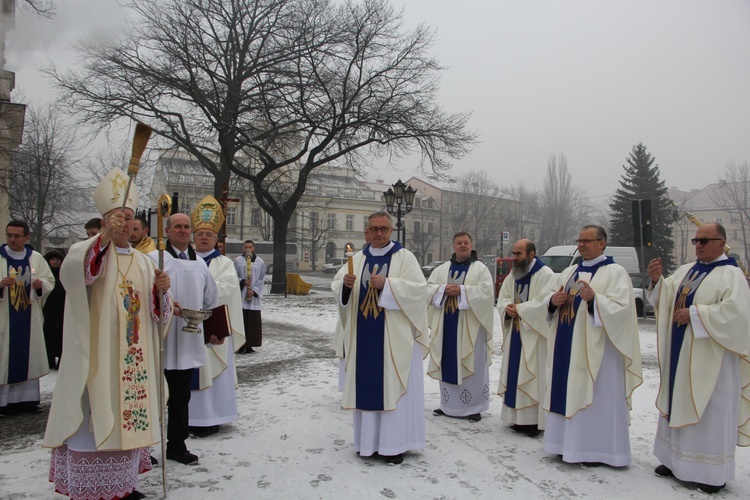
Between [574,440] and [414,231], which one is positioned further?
[414,231]

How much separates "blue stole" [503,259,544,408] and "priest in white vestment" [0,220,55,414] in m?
5.09

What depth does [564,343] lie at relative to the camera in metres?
5.00

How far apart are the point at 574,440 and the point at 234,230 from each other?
5421cm

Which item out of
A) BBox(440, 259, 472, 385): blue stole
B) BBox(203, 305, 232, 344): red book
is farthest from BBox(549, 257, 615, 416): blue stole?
BBox(203, 305, 232, 344): red book

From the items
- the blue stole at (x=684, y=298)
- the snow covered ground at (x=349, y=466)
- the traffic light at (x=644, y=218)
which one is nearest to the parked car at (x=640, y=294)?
the traffic light at (x=644, y=218)

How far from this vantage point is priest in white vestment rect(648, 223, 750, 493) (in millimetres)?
4316

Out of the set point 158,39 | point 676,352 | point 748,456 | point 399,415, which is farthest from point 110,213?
point 158,39

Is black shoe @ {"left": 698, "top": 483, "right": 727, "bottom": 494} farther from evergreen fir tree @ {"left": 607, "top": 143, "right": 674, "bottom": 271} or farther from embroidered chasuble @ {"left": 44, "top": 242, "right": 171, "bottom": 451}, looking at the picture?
evergreen fir tree @ {"left": 607, "top": 143, "right": 674, "bottom": 271}

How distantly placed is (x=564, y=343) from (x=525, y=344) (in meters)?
0.79

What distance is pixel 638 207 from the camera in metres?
14.1

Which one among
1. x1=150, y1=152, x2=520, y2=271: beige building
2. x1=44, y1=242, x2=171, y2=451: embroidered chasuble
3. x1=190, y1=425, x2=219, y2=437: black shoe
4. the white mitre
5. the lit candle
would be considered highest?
x1=150, y1=152, x2=520, y2=271: beige building

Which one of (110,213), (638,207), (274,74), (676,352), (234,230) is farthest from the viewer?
(234,230)

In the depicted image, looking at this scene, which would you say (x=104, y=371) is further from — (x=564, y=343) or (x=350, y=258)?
(x=564, y=343)

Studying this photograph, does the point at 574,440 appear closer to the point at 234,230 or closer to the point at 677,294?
the point at 677,294
